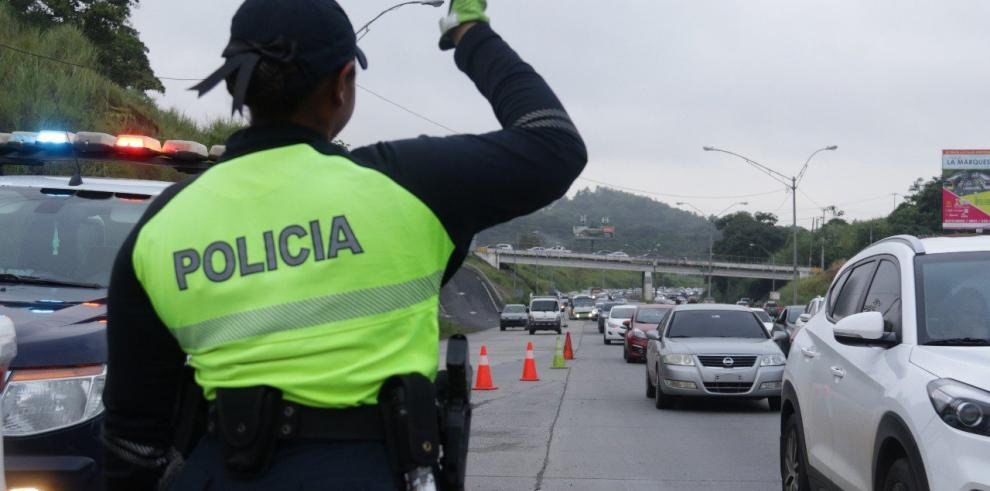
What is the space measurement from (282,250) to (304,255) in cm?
4

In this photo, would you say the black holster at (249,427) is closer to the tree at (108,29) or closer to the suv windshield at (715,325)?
the suv windshield at (715,325)

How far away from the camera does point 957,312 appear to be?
20.1ft

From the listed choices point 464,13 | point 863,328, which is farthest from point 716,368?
point 464,13

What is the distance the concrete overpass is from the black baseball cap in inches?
4370

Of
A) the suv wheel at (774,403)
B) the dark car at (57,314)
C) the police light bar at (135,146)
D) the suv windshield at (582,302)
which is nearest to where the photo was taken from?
the dark car at (57,314)

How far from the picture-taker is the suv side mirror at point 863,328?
235 inches

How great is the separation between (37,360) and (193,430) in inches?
99.9

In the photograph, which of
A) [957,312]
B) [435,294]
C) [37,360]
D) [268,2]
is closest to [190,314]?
[435,294]

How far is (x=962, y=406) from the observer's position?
506 centimetres

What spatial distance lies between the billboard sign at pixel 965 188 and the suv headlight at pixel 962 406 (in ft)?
199

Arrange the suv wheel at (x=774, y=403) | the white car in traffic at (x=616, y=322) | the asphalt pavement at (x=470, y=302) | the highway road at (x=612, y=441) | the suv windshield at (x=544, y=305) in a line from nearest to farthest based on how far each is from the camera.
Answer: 1. the highway road at (x=612, y=441)
2. the suv wheel at (x=774, y=403)
3. the white car in traffic at (x=616, y=322)
4. the suv windshield at (x=544, y=305)
5. the asphalt pavement at (x=470, y=302)

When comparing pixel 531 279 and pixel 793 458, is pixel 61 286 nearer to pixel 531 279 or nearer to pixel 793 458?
pixel 793 458

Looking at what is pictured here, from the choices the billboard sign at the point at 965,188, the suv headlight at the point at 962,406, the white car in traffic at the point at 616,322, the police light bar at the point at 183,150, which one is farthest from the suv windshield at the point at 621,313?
the suv headlight at the point at 962,406

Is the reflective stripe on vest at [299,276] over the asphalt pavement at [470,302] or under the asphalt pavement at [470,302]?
over
